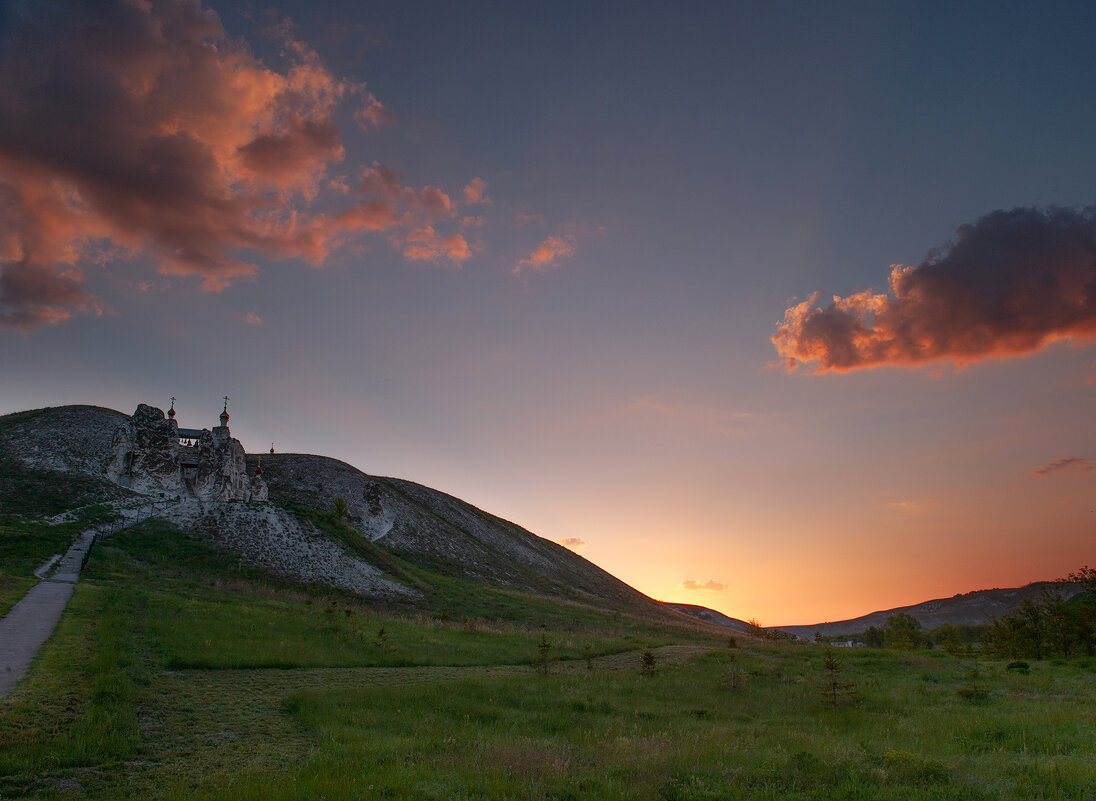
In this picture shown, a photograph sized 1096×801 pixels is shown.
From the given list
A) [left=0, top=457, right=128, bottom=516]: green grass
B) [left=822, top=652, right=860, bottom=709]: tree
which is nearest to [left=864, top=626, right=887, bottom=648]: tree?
[left=822, top=652, right=860, bottom=709]: tree

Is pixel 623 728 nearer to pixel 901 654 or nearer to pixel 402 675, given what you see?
pixel 402 675

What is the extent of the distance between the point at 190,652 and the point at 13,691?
9102mm

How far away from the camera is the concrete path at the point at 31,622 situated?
16328 millimetres

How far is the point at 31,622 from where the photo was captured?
22.8 meters

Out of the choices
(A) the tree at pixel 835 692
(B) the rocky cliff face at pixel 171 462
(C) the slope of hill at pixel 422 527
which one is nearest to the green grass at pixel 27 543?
(B) the rocky cliff face at pixel 171 462

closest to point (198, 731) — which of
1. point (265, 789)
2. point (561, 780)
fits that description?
point (265, 789)

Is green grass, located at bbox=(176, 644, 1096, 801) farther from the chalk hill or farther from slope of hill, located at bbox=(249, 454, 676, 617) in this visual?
slope of hill, located at bbox=(249, 454, 676, 617)

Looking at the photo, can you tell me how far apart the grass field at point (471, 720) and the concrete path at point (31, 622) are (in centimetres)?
59

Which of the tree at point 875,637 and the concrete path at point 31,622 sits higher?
the concrete path at point 31,622

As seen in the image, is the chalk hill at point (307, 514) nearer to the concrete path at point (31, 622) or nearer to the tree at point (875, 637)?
the concrete path at point (31, 622)

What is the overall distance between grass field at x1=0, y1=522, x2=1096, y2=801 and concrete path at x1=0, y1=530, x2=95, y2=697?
59 centimetres

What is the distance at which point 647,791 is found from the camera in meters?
10.5

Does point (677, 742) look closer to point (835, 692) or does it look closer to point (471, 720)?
point (471, 720)

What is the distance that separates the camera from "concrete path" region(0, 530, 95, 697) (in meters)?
16.3
